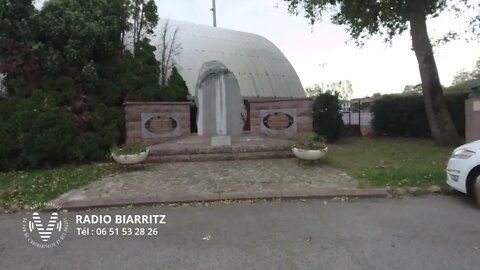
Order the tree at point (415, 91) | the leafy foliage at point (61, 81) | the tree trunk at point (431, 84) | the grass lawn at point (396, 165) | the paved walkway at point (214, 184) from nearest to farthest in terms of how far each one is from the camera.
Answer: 1. the paved walkway at point (214, 184)
2. the grass lawn at point (396, 165)
3. the leafy foliage at point (61, 81)
4. the tree trunk at point (431, 84)
5. the tree at point (415, 91)

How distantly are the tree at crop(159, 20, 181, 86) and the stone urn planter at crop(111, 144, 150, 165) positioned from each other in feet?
31.0

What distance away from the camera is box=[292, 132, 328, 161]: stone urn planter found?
9648mm

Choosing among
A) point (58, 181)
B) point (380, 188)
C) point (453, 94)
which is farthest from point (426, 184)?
point (453, 94)

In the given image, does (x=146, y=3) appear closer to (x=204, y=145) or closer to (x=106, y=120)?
(x=106, y=120)

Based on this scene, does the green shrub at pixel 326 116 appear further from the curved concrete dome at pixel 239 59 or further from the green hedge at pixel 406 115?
the curved concrete dome at pixel 239 59

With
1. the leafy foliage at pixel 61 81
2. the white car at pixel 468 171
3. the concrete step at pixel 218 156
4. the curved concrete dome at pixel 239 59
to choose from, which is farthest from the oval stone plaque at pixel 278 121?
the curved concrete dome at pixel 239 59

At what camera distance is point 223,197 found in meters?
7.29

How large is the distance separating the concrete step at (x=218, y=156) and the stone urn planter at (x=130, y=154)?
4.05ft

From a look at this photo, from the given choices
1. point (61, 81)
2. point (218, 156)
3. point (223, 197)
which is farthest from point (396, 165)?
point (61, 81)

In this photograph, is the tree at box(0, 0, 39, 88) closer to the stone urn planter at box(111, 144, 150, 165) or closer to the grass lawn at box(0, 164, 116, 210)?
the grass lawn at box(0, 164, 116, 210)

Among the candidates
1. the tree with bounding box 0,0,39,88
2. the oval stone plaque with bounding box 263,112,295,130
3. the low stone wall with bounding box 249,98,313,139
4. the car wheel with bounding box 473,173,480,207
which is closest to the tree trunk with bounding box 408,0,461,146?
the low stone wall with bounding box 249,98,313,139

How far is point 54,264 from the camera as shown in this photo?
443cm

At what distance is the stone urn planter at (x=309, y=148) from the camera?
9.65 m

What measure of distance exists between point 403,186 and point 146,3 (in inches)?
504
